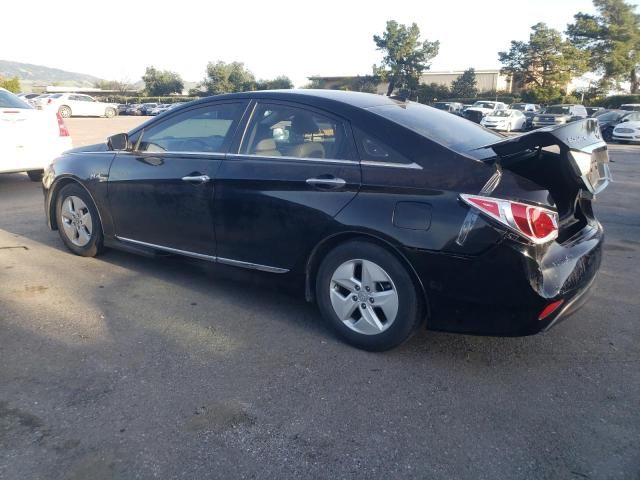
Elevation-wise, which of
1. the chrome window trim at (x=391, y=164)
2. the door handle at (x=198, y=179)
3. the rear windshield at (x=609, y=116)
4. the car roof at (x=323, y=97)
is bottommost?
the rear windshield at (x=609, y=116)

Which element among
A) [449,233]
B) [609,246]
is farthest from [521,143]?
[609,246]

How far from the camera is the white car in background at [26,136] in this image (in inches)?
306

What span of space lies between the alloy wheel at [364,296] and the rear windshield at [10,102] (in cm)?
656

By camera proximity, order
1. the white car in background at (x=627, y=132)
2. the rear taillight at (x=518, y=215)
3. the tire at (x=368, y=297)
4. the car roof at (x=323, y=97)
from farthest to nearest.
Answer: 1. the white car in background at (x=627, y=132)
2. the car roof at (x=323, y=97)
3. the tire at (x=368, y=297)
4. the rear taillight at (x=518, y=215)

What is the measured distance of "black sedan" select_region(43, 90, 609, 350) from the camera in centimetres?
310

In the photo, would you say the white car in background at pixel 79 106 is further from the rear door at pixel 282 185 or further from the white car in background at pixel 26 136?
the rear door at pixel 282 185

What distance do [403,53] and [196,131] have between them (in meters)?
62.5

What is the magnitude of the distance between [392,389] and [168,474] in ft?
4.12

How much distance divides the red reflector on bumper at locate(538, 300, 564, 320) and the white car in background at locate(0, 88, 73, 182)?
7318mm

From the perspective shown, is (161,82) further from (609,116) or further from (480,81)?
(609,116)

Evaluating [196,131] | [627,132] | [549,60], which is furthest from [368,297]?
[549,60]

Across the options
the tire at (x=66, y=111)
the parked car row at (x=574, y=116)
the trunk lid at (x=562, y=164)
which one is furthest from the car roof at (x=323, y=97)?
the tire at (x=66, y=111)

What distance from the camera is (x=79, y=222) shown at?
523 centimetres

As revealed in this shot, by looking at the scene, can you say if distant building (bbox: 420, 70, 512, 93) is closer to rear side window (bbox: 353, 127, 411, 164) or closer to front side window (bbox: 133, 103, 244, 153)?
front side window (bbox: 133, 103, 244, 153)
